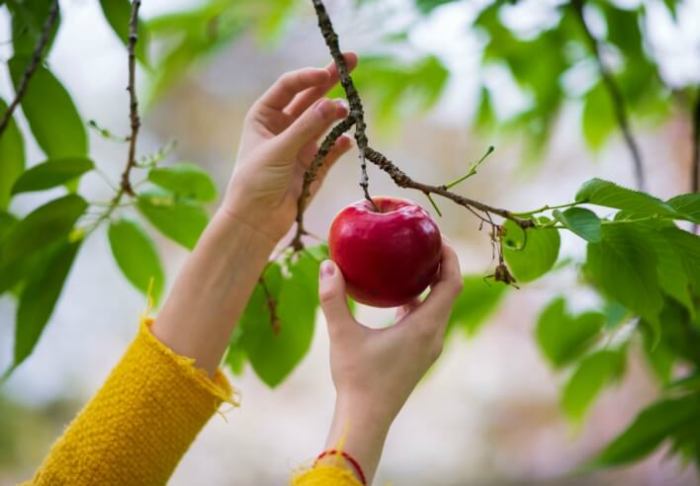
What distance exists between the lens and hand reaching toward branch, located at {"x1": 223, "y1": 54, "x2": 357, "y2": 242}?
1.85ft

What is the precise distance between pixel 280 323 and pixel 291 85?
0.19m

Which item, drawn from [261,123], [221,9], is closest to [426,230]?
[261,123]

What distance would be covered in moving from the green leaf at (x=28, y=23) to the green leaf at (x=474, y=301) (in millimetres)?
459

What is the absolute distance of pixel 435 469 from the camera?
8.66 feet

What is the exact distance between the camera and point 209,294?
1.99ft

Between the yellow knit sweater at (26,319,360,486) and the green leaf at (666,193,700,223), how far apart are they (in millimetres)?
342

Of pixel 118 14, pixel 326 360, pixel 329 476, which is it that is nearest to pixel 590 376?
pixel 329 476

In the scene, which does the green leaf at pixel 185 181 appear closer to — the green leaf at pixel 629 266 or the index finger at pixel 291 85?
the index finger at pixel 291 85

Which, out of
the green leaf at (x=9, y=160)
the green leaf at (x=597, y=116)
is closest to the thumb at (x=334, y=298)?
the green leaf at (x=9, y=160)

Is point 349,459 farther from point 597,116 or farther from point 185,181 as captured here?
point 597,116

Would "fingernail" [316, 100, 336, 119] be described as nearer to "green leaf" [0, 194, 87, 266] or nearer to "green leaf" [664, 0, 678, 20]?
"green leaf" [0, 194, 87, 266]

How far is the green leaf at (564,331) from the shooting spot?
83 cm

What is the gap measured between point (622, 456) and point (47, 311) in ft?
1.68

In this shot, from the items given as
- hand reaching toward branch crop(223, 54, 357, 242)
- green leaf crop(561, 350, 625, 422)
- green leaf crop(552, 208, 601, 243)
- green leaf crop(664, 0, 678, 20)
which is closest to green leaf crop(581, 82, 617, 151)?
green leaf crop(664, 0, 678, 20)
